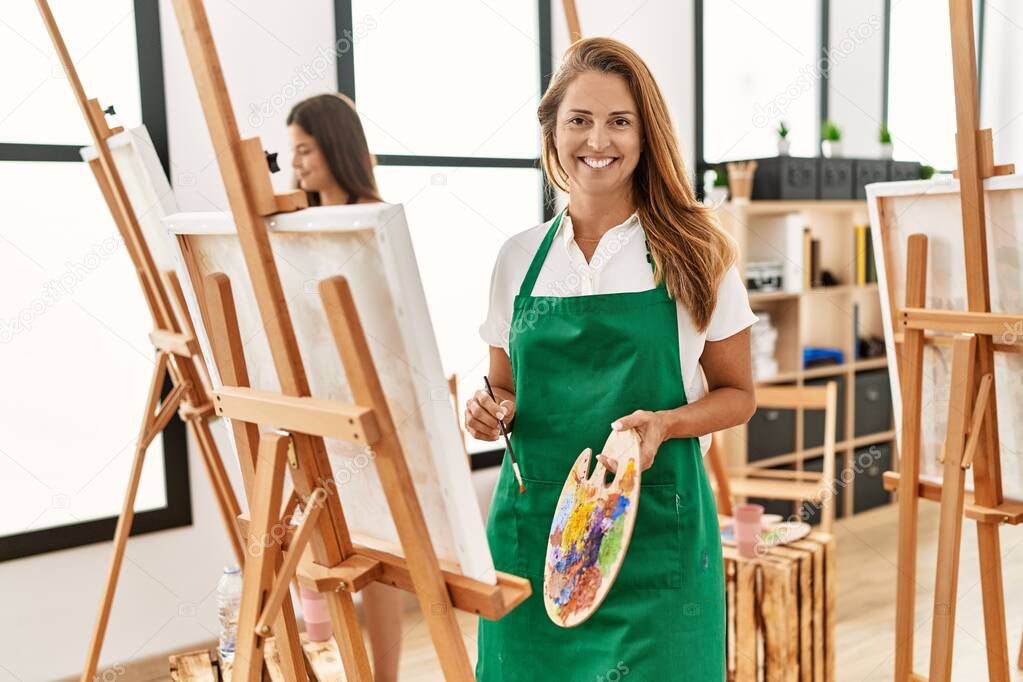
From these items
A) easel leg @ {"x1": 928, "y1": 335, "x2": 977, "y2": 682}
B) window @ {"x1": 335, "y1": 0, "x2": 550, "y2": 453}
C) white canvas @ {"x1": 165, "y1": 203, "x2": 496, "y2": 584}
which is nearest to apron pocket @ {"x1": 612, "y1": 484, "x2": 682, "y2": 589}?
white canvas @ {"x1": 165, "y1": 203, "x2": 496, "y2": 584}

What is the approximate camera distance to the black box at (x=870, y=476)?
4.51 metres

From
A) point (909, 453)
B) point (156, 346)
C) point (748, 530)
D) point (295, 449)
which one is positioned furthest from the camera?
point (748, 530)

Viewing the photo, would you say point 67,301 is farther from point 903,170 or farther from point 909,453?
point 903,170

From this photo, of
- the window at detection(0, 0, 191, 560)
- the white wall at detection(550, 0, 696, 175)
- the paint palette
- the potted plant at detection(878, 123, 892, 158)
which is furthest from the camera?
the potted plant at detection(878, 123, 892, 158)

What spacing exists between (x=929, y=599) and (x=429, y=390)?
3058 mm

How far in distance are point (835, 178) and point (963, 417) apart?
2.88 meters

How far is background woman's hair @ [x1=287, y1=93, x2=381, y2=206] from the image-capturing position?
199 cm

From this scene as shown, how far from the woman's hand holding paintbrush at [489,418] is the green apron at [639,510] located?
0.03m

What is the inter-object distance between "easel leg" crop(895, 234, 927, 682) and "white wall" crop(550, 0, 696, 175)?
6.77ft

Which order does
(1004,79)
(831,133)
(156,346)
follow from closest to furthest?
(156,346)
(831,133)
(1004,79)

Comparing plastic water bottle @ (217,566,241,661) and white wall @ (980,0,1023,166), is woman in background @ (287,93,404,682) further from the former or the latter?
white wall @ (980,0,1023,166)

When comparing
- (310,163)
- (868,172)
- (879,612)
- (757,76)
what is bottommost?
(879,612)

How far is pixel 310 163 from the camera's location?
2092 mm

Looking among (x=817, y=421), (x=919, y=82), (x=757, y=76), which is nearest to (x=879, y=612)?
(x=817, y=421)
